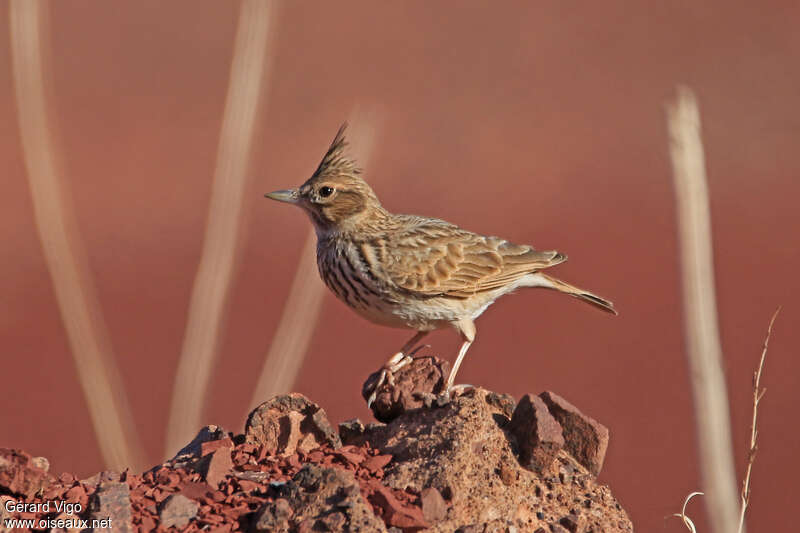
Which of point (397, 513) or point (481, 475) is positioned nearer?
point (397, 513)

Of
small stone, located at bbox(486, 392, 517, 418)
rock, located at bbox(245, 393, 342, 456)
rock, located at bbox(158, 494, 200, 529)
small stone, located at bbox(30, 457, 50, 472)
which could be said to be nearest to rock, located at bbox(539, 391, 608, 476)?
small stone, located at bbox(486, 392, 517, 418)

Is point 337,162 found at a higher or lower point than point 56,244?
lower

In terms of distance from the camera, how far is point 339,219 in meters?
4.81

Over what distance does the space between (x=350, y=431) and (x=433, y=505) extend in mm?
813

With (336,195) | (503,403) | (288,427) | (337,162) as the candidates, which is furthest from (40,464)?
(337,162)

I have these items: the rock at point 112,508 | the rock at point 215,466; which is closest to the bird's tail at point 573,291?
the rock at point 215,466

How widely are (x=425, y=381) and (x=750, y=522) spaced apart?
5622 millimetres

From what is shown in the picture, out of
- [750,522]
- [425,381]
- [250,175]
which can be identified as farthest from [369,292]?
[250,175]

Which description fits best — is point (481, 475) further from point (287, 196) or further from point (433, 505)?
point (287, 196)

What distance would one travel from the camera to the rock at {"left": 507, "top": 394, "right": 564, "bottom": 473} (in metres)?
3.37

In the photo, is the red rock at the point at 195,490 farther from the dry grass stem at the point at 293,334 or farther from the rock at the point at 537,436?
the dry grass stem at the point at 293,334

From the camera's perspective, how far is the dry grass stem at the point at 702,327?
13.5ft

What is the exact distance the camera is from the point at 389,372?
13.4 feet

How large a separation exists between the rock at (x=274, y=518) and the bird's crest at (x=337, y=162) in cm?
223
